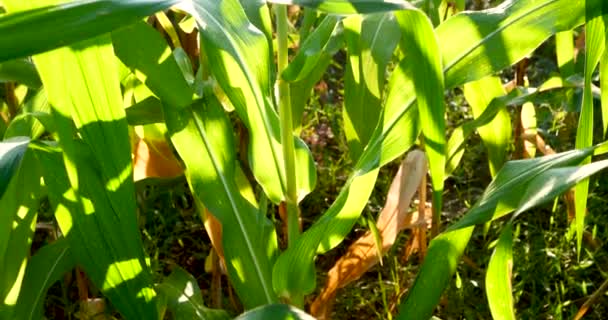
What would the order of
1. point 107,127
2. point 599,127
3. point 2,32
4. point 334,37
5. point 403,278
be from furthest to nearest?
1. point 599,127
2. point 403,278
3. point 334,37
4. point 107,127
5. point 2,32

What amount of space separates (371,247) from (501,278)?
13.4 inches

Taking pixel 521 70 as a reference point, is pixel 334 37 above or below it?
above

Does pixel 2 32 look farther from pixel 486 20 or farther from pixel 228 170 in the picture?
pixel 486 20

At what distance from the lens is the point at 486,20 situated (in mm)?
1010

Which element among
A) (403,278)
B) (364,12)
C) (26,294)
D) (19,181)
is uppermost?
(364,12)

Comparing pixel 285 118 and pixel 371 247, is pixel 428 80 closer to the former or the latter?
pixel 285 118

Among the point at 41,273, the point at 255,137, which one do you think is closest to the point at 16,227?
the point at 41,273

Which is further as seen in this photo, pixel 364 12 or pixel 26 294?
pixel 26 294

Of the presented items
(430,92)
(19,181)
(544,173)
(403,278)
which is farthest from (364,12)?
(403,278)

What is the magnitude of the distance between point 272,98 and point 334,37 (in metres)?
0.11

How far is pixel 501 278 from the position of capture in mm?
1011

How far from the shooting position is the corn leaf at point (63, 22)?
0.70 m

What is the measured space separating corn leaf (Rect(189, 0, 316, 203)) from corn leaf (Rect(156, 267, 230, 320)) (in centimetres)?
19

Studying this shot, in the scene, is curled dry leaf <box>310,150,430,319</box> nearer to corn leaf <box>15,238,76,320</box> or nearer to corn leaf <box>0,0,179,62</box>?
corn leaf <box>15,238,76,320</box>
